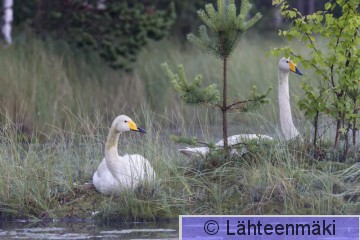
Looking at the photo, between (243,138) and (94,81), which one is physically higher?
(94,81)

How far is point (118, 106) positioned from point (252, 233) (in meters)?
9.30

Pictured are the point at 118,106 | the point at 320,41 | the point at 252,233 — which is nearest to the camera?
the point at 252,233

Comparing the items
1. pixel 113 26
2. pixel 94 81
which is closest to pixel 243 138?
pixel 94 81

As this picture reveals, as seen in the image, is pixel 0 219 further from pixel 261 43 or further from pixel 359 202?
pixel 261 43

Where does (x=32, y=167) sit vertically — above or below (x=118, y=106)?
below

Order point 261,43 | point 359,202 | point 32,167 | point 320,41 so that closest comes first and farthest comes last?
Answer: 1. point 359,202
2. point 32,167
3. point 320,41
4. point 261,43

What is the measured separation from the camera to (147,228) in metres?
10.8

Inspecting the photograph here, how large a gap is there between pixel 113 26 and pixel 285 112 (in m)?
8.59

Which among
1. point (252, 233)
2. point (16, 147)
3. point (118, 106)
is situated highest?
point (118, 106)

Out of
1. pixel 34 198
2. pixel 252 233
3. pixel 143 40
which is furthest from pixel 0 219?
pixel 143 40

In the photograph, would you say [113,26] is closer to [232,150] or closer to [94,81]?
[94,81]

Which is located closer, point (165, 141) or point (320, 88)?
point (320, 88)

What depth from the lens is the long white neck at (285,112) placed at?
41.9 ft

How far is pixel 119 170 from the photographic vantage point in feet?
38.1
